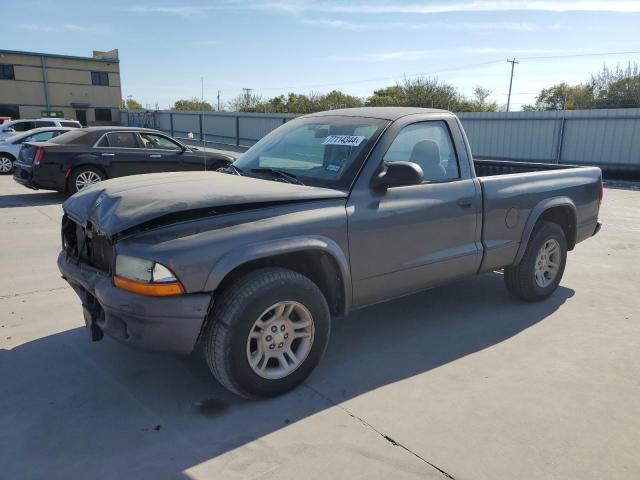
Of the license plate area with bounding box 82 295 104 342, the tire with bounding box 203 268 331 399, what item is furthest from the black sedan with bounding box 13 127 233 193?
the tire with bounding box 203 268 331 399

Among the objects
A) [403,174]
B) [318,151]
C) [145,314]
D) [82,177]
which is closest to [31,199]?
[82,177]

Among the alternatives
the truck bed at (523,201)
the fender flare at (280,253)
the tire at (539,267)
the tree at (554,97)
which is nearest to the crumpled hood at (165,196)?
the fender flare at (280,253)

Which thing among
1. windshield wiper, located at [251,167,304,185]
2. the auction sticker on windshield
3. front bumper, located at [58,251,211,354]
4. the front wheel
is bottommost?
the front wheel

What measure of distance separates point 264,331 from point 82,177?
8.57 m

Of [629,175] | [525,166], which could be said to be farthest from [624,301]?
[629,175]

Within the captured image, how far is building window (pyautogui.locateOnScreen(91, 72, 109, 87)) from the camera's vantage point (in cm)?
4919

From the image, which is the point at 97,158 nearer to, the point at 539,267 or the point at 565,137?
the point at 539,267

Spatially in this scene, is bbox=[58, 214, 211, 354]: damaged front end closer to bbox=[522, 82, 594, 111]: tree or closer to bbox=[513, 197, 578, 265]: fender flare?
bbox=[513, 197, 578, 265]: fender flare

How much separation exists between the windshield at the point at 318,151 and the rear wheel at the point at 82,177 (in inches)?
278

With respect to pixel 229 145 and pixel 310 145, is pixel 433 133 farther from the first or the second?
pixel 229 145

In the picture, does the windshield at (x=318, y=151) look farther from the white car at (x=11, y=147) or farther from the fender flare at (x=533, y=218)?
the white car at (x=11, y=147)

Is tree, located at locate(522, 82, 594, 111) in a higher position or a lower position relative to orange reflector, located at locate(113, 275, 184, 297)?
higher

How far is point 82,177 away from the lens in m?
10.3

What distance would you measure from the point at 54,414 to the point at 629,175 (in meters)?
17.6
